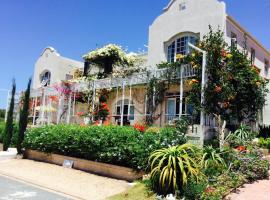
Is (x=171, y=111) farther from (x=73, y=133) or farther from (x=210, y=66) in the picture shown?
(x=73, y=133)

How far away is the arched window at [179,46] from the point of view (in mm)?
20947

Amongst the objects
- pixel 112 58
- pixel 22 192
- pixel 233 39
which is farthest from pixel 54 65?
pixel 22 192

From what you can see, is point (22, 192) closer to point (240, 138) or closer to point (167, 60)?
point (240, 138)

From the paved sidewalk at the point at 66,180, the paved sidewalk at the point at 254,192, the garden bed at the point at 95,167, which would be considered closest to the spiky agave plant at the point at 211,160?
the paved sidewalk at the point at 254,192

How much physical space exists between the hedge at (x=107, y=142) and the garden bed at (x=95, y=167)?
0.23 metres

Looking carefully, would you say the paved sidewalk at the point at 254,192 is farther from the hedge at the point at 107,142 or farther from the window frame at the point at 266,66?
the window frame at the point at 266,66

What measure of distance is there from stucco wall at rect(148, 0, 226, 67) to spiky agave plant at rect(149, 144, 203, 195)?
11.3m

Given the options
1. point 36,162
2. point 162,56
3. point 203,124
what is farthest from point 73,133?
point 162,56

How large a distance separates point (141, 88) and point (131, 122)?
259 centimetres

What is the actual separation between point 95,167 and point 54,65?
19.2 meters

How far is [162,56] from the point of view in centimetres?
2217

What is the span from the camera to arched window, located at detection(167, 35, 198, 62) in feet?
68.7

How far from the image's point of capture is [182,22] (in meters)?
21.2

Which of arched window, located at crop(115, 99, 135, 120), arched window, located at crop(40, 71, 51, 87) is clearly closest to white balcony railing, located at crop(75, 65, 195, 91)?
arched window, located at crop(115, 99, 135, 120)
